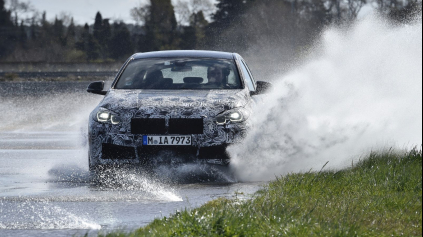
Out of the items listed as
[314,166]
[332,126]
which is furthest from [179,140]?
[332,126]

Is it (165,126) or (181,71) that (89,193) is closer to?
(165,126)

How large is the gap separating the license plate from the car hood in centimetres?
26

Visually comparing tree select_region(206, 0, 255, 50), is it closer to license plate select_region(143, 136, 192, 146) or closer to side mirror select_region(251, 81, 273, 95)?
side mirror select_region(251, 81, 273, 95)

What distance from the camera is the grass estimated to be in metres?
5.37

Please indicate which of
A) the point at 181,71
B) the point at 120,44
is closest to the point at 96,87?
the point at 181,71

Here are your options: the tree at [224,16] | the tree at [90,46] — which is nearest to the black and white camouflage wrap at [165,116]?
the tree at [224,16]

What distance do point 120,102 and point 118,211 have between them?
96.3 inches

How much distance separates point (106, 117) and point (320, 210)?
353 centimetres

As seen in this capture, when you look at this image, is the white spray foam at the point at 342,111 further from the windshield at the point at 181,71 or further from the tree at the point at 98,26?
the tree at the point at 98,26

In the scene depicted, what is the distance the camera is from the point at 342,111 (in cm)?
1123

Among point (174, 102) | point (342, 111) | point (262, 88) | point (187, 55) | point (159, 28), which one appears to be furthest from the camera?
point (159, 28)

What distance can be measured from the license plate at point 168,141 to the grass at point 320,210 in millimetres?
1176

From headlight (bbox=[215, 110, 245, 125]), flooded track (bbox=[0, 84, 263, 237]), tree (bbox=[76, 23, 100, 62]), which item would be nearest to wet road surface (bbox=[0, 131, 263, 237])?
flooded track (bbox=[0, 84, 263, 237])

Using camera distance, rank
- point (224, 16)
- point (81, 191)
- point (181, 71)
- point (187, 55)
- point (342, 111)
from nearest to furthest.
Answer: point (81, 191), point (181, 71), point (187, 55), point (342, 111), point (224, 16)
